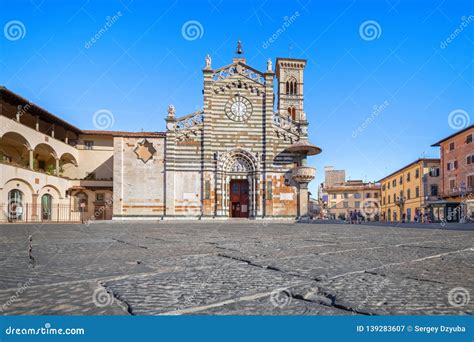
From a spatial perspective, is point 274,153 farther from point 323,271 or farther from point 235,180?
point 323,271

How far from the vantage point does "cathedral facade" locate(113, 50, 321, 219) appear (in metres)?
25.6

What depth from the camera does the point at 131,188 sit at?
25531 millimetres

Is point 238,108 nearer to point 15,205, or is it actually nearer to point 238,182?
point 238,182

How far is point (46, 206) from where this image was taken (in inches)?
1060

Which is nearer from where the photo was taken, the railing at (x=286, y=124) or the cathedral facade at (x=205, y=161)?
the cathedral facade at (x=205, y=161)

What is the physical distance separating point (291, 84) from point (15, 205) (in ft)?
108

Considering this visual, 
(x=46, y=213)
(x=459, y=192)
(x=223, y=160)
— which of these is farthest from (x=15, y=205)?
(x=459, y=192)

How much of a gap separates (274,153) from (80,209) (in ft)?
57.4

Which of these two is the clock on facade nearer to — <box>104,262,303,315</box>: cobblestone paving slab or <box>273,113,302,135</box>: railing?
<box>273,113,302,135</box>: railing

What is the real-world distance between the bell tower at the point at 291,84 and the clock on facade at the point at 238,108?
53.7 feet

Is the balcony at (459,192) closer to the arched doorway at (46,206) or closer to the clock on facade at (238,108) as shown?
the clock on facade at (238,108)

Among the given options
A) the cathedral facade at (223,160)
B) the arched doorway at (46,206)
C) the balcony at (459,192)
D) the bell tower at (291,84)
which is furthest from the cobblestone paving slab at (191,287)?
the bell tower at (291,84)

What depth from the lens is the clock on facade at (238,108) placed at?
27406 millimetres

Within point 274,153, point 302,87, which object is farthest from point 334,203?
point 274,153
